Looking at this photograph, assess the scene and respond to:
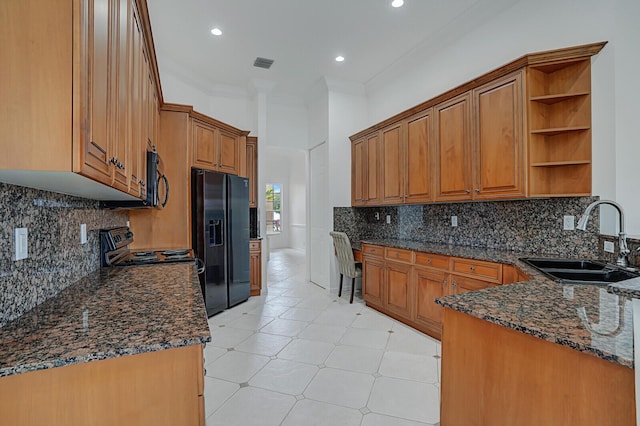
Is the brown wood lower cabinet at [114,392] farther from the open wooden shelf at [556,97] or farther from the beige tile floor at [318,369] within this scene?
the open wooden shelf at [556,97]

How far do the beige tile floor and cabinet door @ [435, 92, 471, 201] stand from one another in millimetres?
1439

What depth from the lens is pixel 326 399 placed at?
200cm

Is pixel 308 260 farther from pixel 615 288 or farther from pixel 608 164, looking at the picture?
pixel 615 288

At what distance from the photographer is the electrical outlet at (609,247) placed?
6.65 ft

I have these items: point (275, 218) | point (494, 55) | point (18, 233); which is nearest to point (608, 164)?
point (494, 55)

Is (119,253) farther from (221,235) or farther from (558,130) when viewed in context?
(558,130)

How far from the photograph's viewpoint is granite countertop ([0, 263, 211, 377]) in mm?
791

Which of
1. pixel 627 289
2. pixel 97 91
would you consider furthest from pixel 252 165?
pixel 627 289

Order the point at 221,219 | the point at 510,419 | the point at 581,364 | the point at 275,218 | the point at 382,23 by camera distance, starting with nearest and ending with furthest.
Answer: the point at 581,364, the point at 510,419, the point at 382,23, the point at 221,219, the point at 275,218

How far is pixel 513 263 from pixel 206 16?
3576 millimetres

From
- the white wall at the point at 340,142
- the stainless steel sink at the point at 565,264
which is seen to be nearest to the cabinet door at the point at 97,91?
the stainless steel sink at the point at 565,264

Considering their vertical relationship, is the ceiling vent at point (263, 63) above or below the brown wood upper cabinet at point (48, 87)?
above

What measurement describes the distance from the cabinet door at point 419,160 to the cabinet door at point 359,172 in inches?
33.2

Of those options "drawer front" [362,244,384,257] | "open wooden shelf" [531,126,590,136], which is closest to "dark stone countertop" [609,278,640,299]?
"open wooden shelf" [531,126,590,136]
